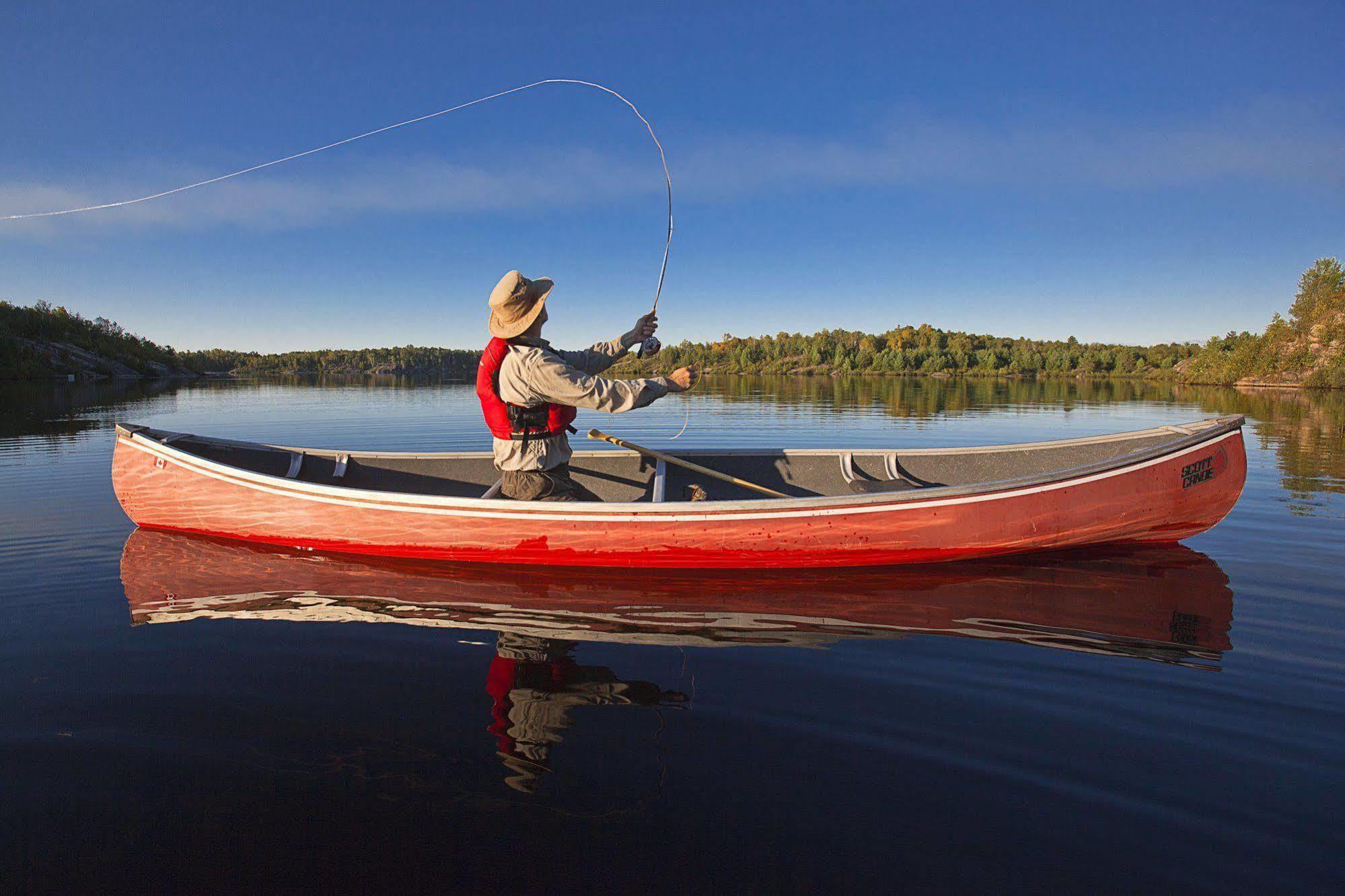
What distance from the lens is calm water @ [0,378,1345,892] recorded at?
2139 mm

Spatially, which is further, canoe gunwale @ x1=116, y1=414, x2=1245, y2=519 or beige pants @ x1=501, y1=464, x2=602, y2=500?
beige pants @ x1=501, y1=464, x2=602, y2=500

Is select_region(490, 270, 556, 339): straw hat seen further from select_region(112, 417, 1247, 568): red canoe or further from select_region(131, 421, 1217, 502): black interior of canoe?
select_region(131, 421, 1217, 502): black interior of canoe

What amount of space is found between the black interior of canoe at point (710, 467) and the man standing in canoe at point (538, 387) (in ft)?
4.15

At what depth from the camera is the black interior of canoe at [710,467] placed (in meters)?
6.62

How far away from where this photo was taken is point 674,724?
295 centimetres

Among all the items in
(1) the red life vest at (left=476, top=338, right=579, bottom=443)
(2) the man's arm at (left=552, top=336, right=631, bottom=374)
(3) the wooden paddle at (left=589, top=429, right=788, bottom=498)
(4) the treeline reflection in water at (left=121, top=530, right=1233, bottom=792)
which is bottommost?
(4) the treeline reflection in water at (left=121, top=530, right=1233, bottom=792)

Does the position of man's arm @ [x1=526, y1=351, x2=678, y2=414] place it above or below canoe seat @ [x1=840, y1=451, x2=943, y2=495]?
above

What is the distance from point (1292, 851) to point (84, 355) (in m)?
89.9

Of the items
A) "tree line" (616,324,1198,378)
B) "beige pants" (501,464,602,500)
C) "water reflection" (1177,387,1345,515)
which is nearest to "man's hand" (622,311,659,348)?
"beige pants" (501,464,602,500)

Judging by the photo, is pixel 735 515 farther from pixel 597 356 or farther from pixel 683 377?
pixel 597 356

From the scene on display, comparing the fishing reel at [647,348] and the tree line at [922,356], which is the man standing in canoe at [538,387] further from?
the tree line at [922,356]

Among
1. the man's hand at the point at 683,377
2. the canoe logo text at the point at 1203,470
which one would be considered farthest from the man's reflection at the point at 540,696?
the canoe logo text at the point at 1203,470

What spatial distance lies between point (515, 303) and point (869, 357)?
366ft

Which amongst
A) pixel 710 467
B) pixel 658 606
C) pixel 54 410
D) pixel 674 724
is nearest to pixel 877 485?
pixel 710 467
